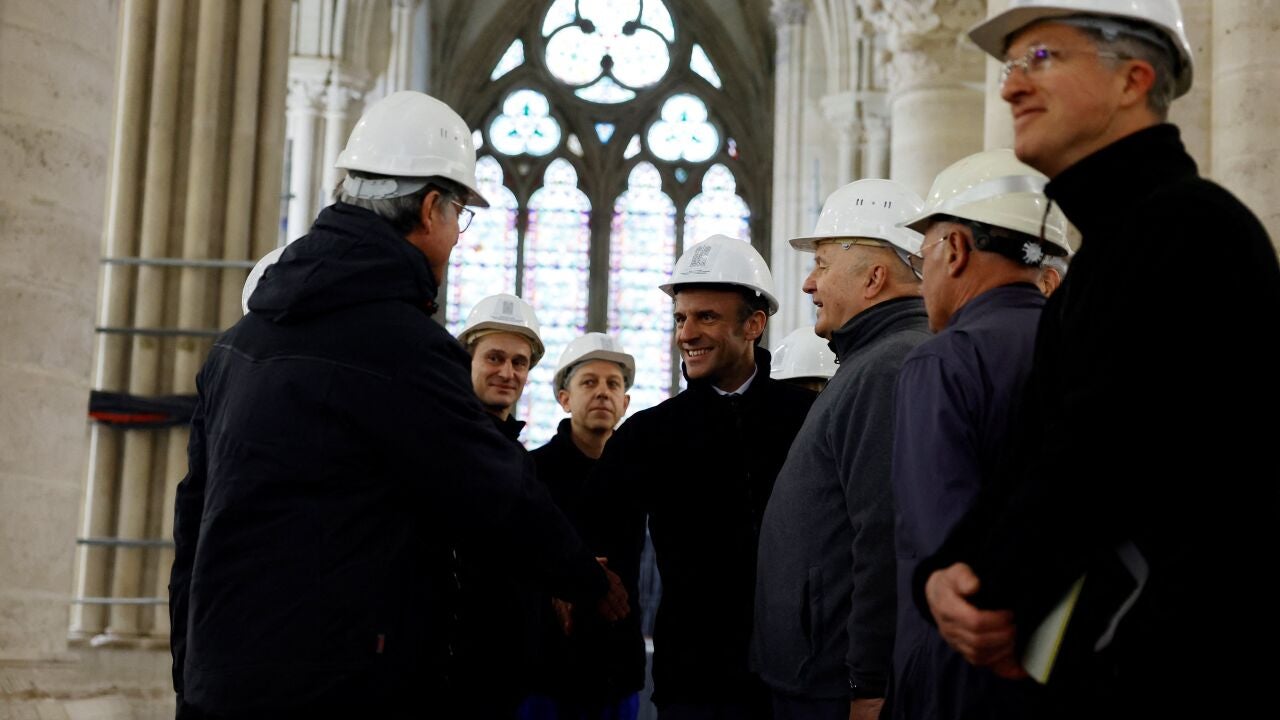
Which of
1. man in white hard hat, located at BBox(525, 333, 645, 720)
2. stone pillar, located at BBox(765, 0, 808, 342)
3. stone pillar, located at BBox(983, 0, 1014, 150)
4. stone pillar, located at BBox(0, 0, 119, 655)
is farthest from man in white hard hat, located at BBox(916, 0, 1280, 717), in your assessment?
stone pillar, located at BBox(765, 0, 808, 342)

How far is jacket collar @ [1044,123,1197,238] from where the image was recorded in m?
2.45

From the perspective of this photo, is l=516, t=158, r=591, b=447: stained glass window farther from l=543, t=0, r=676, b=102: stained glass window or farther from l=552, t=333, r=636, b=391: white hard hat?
l=552, t=333, r=636, b=391: white hard hat

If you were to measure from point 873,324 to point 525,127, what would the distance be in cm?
2273

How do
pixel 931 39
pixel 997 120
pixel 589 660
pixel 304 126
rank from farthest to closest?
pixel 304 126 → pixel 931 39 → pixel 997 120 → pixel 589 660

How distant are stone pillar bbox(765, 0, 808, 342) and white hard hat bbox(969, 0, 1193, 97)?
54.7 feet

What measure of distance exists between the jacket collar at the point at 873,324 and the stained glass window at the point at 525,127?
22.6m

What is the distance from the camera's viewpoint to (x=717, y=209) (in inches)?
1022

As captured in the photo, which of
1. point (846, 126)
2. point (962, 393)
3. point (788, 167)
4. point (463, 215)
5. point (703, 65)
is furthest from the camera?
point (703, 65)

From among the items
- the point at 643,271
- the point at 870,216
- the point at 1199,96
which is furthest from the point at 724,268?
the point at 643,271

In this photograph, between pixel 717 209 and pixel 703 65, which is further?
pixel 703 65

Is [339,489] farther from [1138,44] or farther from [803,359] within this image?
[803,359]

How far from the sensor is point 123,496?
823cm

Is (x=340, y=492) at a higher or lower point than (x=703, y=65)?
lower

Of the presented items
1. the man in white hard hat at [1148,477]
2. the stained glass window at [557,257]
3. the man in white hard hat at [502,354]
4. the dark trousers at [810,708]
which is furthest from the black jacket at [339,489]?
the stained glass window at [557,257]
